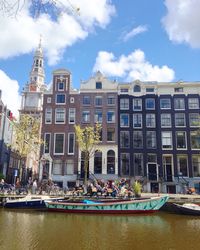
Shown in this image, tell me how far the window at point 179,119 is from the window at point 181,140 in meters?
1.42

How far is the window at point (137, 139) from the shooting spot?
140 feet

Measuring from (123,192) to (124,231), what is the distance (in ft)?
37.0

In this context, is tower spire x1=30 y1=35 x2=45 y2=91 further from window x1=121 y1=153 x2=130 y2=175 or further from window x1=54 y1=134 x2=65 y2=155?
window x1=121 y1=153 x2=130 y2=175

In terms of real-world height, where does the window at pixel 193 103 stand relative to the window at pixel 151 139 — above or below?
above

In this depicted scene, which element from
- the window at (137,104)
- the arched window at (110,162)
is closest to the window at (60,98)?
the arched window at (110,162)

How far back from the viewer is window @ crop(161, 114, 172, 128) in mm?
43219

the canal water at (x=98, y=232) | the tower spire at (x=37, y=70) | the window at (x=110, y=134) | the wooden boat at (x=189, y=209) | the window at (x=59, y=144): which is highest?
the tower spire at (x=37, y=70)

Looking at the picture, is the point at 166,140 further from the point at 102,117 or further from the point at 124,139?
the point at 102,117

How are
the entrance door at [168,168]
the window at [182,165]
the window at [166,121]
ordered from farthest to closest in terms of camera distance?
the window at [166,121] → the entrance door at [168,168] → the window at [182,165]

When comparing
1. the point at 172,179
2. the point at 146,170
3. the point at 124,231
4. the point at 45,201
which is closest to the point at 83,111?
the point at 146,170

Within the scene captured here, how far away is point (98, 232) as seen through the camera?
16.4 m

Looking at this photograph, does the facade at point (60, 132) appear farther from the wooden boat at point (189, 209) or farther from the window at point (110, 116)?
the wooden boat at point (189, 209)

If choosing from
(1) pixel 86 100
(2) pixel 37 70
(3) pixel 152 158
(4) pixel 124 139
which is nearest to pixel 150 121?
(4) pixel 124 139

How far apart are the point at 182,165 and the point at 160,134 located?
6000 millimetres
